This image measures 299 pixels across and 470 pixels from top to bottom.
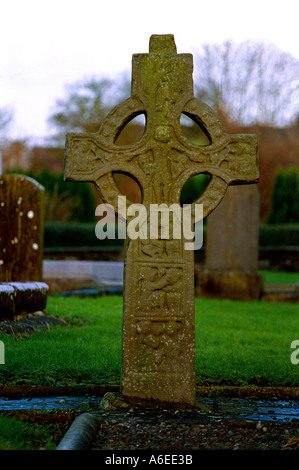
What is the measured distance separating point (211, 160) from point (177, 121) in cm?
39

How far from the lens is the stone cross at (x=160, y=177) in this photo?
4586 millimetres

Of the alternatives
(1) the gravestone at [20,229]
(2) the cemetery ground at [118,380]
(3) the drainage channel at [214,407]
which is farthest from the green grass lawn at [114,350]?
(1) the gravestone at [20,229]

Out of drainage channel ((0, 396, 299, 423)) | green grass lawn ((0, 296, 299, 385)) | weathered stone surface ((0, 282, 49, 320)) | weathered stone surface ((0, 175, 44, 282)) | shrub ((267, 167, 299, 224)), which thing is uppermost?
shrub ((267, 167, 299, 224))

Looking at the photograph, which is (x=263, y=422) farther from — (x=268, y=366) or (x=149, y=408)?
(x=268, y=366)

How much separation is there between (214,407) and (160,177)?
174 centimetres

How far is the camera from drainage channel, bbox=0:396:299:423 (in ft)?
14.1

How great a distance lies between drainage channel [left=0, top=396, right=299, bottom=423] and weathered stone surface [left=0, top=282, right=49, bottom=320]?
8.02 feet

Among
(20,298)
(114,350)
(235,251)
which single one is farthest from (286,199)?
(114,350)

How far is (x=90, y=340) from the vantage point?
6.54 metres

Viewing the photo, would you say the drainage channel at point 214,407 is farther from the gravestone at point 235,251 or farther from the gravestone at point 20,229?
the gravestone at point 235,251

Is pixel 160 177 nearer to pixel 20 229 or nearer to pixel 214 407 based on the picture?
pixel 214 407

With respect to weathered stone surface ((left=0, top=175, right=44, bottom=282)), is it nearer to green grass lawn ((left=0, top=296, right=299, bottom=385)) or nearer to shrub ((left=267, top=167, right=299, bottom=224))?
green grass lawn ((left=0, top=296, right=299, bottom=385))

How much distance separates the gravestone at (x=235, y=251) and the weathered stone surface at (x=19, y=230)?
4.42 meters

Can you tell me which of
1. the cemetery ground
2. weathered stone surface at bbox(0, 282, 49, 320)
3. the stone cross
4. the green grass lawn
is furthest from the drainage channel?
weathered stone surface at bbox(0, 282, 49, 320)
